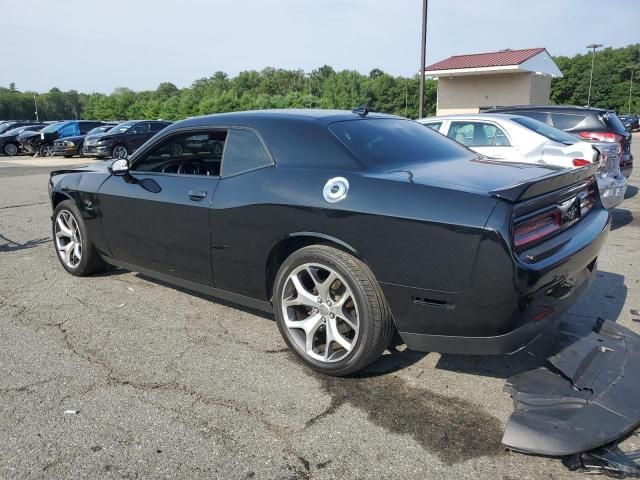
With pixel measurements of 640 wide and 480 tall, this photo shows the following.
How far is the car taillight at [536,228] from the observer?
2660mm

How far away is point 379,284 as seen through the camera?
294cm

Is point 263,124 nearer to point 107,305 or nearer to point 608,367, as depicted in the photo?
point 107,305

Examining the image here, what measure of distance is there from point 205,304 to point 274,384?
156 centimetres

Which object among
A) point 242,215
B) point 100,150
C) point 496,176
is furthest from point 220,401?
point 100,150

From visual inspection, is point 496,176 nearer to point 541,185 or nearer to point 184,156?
point 541,185

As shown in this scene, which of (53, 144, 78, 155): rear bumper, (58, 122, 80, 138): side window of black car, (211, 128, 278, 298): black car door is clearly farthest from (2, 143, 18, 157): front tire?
(211, 128, 278, 298): black car door

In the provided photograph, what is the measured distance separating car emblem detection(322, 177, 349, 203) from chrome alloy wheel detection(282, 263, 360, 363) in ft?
1.31

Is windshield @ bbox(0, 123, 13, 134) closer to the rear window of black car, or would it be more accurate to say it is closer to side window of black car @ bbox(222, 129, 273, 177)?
the rear window of black car

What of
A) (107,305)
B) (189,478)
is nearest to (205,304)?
(107,305)

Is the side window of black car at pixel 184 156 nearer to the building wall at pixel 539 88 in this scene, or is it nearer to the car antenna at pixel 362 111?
the car antenna at pixel 362 111

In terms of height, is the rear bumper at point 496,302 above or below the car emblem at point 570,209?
below

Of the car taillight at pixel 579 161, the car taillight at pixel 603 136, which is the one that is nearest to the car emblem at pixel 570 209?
the car taillight at pixel 579 161

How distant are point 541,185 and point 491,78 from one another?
105 ft

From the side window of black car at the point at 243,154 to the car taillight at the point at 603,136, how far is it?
7044mm
